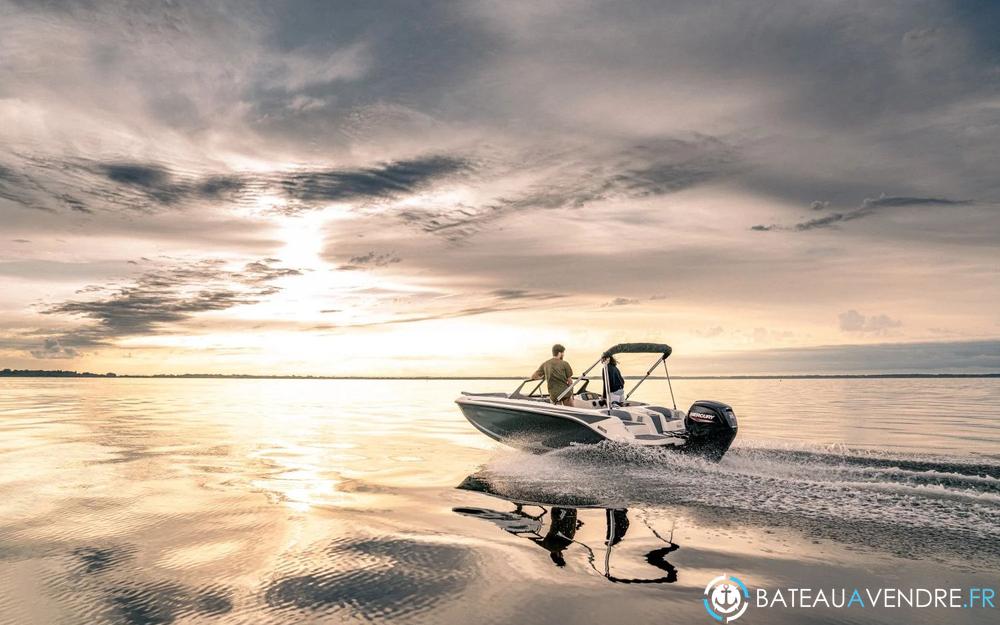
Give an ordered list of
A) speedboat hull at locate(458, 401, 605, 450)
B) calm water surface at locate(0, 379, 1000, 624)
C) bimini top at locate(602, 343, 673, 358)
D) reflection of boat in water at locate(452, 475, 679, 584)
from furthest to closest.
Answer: bimini top at locate(602, 343, 673, 358)
speedboat hull at locate(458, 401, 605, 450)
reflection of boat in water at locate(452, 475, 679, 584)
calm water surface at locate(0, 379, 1000, 624)

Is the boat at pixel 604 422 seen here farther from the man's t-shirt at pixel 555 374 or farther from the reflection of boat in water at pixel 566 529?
the reflection of boat in water at pixel 566 529

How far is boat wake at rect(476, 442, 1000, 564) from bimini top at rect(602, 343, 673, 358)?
2.64 m

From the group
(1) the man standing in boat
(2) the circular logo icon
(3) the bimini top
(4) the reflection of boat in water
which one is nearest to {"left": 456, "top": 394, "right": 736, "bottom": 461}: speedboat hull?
(1) the man standing in boat

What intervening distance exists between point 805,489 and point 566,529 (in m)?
4.64

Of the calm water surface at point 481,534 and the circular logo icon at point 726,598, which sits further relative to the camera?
the calm water surface at point 481,534

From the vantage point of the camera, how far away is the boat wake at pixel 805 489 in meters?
7.26

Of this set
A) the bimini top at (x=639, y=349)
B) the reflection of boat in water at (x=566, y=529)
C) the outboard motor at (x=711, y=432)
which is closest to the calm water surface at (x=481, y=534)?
the reflection of boat in water at (x=566, y=529)

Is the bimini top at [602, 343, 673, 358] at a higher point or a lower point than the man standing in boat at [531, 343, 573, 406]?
higher

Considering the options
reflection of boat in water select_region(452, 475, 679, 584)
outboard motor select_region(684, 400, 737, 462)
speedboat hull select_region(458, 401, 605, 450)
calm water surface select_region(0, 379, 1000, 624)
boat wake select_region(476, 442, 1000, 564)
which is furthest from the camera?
speedboat hull select_region(458, 401, 605, 450)

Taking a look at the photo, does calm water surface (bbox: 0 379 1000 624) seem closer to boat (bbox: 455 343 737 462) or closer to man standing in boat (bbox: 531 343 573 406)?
boat (bbox: 455 343 737 462)

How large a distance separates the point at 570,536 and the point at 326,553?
9.86 ft

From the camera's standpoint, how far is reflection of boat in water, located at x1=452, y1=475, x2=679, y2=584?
6.14 metres

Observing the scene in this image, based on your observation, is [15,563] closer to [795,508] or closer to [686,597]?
[686,597]

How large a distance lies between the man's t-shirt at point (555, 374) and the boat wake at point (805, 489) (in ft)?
5.23
